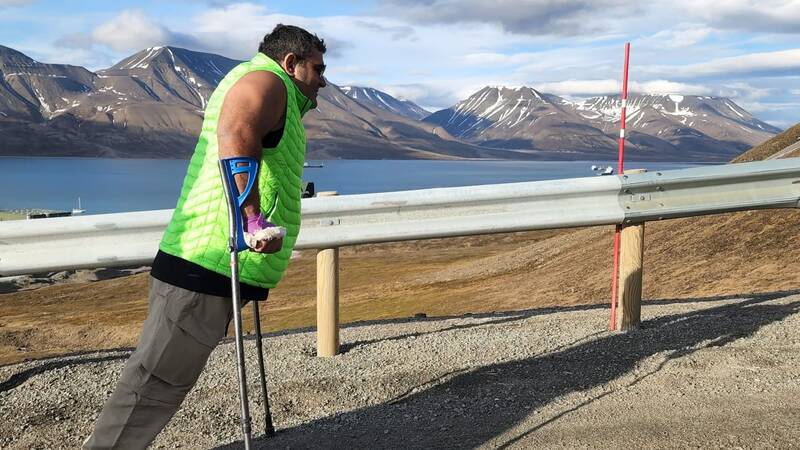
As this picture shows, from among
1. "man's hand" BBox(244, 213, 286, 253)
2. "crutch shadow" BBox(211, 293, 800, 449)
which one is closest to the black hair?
"man's hand" BBox(244, 213, 286, 253)

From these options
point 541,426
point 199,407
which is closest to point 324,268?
point 199,407

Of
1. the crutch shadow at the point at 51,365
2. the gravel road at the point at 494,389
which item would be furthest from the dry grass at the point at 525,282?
the crutch shadow at the point at 51,365

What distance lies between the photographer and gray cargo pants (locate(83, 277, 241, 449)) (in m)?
3.32

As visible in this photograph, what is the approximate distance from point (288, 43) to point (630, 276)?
3.76 m

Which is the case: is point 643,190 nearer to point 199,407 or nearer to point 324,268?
point 324,268

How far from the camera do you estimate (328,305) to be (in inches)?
235

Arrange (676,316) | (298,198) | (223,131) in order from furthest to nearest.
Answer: (676,316) → (298,198) → (223,131)

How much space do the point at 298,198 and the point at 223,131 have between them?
0.53m

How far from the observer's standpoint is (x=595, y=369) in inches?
209

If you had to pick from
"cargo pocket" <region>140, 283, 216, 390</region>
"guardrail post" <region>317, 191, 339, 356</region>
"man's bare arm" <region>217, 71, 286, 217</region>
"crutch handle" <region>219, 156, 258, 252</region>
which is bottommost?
"guardrail post" <region>317, 191, 339, 356</region>

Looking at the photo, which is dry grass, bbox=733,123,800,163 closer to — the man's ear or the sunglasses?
the sunglasses

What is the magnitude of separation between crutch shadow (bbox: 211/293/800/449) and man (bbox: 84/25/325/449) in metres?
1.16

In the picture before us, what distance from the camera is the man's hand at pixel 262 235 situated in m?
3.14

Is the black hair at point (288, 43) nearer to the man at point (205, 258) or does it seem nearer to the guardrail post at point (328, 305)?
the man at point (205, 258)
